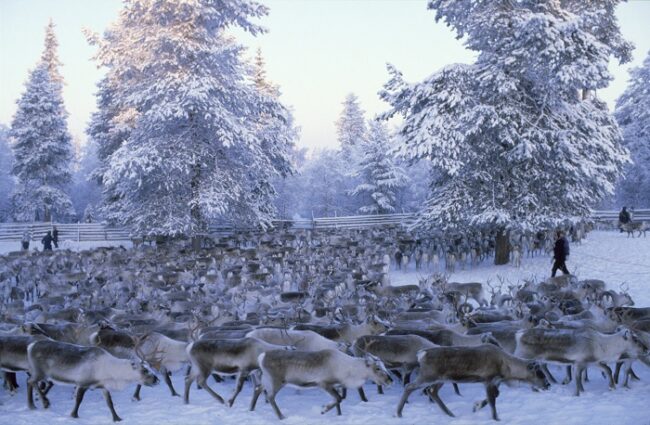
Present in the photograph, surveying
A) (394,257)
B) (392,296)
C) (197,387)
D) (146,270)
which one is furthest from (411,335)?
(394,257)

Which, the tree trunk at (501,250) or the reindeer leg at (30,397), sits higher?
the tree trunk at (501,250)

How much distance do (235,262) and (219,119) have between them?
8.47 m

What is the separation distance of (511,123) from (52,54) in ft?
205

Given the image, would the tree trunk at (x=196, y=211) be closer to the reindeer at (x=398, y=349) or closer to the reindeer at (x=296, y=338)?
the reindeer at (x=296, y=338)

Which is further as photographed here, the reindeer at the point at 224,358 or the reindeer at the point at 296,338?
the reindeer at the point at 296,338

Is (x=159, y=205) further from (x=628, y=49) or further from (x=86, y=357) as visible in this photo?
(x=628, y=49)

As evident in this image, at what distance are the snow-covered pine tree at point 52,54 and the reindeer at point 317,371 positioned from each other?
220 feet

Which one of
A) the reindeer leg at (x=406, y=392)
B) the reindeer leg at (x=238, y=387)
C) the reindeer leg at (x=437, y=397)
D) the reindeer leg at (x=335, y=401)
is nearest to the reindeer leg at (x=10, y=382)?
the reindeer leg at (x=238, y=387)

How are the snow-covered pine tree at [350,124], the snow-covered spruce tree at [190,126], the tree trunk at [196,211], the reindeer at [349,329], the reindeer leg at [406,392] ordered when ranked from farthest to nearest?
the snow-covered pine tree at [350,124] → the tree trunk at [196,211] → the snow-covered spruce tree at [190,126] → the reindeer at [349,329] → the reindeer leg at [406,392]

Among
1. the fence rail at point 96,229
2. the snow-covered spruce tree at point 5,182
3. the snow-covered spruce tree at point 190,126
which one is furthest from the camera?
the snow-covered spruce tree at point 5,182

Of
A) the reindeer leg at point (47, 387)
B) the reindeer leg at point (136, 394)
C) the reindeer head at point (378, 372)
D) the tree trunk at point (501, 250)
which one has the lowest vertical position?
the reindeer leg at point (136, 394)

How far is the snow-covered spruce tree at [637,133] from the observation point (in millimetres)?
43938

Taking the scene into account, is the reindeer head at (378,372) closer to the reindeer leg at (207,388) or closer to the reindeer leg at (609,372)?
the reindeer leg at (207,388)

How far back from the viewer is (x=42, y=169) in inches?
1772
